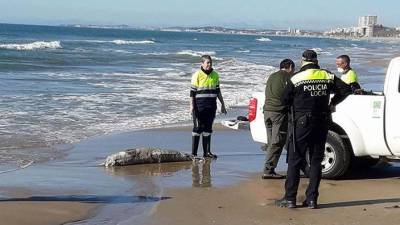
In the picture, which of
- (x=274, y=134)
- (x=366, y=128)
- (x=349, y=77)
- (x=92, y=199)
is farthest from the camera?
(x=349, y=77)

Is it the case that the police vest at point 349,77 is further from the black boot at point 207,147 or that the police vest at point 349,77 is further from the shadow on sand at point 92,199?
the shadow on sand at point 92,199

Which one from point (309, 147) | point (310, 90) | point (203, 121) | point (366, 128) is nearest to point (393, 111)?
point (366, 128)

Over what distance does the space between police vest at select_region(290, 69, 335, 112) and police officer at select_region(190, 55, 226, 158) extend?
3186mm

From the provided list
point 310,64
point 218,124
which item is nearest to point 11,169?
point 310,64

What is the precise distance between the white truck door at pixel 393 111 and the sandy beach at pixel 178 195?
1.77ft

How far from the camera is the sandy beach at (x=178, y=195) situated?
21.0ft

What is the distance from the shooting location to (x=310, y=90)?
659cm

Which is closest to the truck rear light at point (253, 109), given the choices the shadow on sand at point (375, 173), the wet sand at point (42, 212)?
the shadow on sand at point (375, 173)

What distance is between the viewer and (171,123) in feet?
46.5

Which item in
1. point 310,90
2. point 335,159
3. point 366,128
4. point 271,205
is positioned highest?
point 310,90

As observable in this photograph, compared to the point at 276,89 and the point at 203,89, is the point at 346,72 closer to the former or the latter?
the point at 276,89

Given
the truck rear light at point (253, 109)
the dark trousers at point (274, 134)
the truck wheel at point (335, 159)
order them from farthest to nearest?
the truck rear light at point (253, 109)
the dark trousers at point (274, 134)
the truck wheel at point (335, 159)

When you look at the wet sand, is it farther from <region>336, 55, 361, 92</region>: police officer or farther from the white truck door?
<region>336, 55, 361, 92</region>: police officer

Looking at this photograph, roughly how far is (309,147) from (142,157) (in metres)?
3.23
